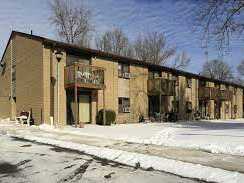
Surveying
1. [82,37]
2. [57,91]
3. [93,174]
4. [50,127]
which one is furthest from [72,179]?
[82,37]

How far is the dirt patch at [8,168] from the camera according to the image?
816cm

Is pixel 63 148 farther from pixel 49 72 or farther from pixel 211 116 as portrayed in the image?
pixel 211 116

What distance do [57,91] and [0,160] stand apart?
13.1 m

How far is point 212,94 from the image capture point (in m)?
42.3

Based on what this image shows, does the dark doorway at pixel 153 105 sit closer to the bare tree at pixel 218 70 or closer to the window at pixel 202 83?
the window at pixel 202 83

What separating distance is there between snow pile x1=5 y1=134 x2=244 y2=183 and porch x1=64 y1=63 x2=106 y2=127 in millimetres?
10738

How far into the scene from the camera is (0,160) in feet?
31.3

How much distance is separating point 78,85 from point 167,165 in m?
14.4

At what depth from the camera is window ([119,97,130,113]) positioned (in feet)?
93.3

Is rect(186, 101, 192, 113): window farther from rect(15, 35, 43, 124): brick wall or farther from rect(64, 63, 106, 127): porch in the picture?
rect(15, 35, 43, 124): brick wall

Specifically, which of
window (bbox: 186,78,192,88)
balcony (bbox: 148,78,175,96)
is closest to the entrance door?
balcony (bbox: 148,78,175,96)

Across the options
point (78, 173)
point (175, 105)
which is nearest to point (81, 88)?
point (175, 105)

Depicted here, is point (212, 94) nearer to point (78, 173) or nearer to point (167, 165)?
point (167, 165)

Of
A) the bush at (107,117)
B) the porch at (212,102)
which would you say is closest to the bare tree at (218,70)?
the porch at (212,102)
